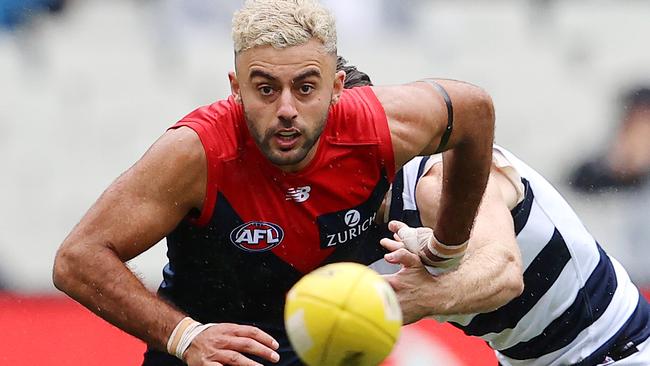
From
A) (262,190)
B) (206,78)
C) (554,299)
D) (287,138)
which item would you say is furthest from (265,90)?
(206,78)

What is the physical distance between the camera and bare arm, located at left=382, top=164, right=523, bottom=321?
169 inches

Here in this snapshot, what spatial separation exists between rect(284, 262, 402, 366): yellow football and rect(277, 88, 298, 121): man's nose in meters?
0.65

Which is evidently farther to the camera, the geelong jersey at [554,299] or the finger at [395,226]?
the geelong jersey at [554,299]

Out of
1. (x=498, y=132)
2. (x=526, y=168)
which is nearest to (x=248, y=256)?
(x=526, y=168)

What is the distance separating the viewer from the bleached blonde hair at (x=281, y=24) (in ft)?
13.0

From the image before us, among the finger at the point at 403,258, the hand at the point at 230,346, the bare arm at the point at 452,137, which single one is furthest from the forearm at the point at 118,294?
the bare arm at the point at 452,137

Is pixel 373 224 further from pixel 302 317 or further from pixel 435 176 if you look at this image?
pixel 302 317

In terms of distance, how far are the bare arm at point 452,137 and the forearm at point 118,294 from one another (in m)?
1.09

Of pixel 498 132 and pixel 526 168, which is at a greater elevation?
pixel 526 168

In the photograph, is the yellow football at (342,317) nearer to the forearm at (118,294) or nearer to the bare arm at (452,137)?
the forearm at (118,294)

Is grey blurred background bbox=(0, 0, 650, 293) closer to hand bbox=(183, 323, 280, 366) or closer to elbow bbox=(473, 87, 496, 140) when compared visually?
elbow bbox=(473, 87, 496, 140)

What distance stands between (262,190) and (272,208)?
79 mm

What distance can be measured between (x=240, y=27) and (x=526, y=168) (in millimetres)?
1682

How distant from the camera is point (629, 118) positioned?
8.88m
